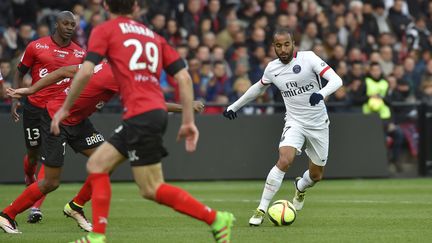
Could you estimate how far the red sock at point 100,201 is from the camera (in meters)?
8.34

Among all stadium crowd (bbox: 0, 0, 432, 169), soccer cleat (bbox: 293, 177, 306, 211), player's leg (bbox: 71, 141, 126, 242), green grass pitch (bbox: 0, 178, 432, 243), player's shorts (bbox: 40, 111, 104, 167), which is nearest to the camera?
player's leg (bbox: 71, 141, 126, 242)

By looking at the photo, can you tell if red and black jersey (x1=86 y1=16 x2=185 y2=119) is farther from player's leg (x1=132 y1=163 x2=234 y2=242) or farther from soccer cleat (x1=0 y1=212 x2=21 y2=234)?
soccer cleat (x1=0 y1=212 x2=21 y2=234)

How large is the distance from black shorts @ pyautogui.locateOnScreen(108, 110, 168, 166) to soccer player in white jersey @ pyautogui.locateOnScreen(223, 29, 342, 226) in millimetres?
3603

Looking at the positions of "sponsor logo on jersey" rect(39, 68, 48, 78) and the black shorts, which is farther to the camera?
"sponsor logo on jersey" rect(39, 68, 48, 78)

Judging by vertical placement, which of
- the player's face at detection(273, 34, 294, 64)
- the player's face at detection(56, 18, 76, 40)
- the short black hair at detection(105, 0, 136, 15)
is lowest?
the player's face at detection(273, 34, 294, 64)

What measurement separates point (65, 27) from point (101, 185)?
3.76 m

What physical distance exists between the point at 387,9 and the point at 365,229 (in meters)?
14.5

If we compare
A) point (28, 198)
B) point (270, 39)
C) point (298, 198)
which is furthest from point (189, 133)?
point (270, 39)

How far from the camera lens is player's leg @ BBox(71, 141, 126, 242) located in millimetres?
8336

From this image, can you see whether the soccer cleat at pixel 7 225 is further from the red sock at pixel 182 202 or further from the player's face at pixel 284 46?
the player's face at pixel 284 46

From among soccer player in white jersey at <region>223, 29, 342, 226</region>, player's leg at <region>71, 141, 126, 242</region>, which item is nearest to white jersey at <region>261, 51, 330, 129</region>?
soccer player in white jersey at <region>223, 29, 342, 226</region>

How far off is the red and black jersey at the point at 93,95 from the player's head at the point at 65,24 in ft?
2.86

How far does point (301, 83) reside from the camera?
12.4m

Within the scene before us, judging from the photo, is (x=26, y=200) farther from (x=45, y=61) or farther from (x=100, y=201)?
(x=100, y=201)
